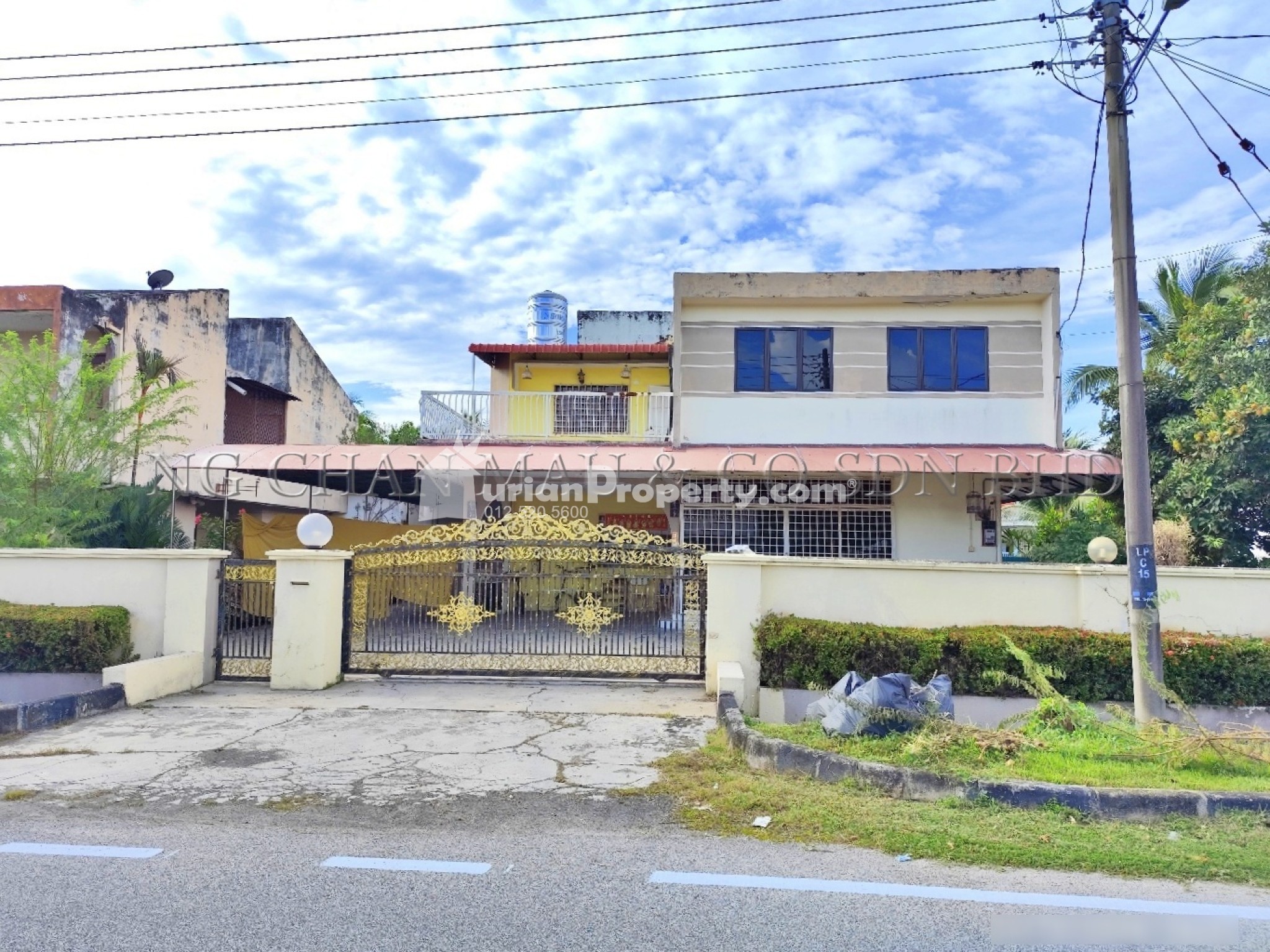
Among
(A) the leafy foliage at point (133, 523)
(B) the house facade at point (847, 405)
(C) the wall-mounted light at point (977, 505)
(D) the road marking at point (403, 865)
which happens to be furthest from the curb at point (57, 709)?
(C) the wall-mounted light at point (977, 505)

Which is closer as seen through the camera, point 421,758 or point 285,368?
point 421,758

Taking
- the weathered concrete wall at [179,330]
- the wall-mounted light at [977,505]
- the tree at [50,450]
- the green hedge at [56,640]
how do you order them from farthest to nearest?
1. the weathered concrete wall at [179,330]
2. the wall-mounted light at [977,505]
3. the tree at [50,450]
4. the green hedge at [56,640]

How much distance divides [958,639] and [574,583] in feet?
13.7

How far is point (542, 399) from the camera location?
54.8 feet

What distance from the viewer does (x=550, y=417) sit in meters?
16.2

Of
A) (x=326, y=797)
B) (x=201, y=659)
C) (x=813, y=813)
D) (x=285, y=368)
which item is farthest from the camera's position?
(x=285, y=368)

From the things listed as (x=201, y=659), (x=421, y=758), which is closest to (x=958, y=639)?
(x=421, y=758)

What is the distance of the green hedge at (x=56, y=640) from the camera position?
29.1ft

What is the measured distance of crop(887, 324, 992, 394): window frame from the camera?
49.5ft

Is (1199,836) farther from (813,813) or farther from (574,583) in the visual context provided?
(574,583)

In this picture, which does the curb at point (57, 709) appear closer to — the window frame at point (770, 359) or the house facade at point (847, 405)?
the house facade at point (847, 405)

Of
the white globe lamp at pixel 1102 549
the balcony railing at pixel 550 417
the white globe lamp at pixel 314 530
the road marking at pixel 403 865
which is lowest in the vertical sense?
the road marking at pixel 403 865

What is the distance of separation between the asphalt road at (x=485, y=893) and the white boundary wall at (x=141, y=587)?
436 centimetres

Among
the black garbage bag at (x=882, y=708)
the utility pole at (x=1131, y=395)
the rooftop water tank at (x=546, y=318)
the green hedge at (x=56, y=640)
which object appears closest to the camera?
the black garbage bag at (x=882, y=708)
